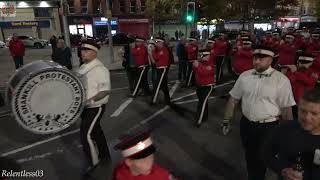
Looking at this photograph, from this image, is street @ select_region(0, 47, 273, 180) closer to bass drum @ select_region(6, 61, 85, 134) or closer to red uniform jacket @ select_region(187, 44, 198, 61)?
bass drum @ select_region(6, 61, 85, 134)

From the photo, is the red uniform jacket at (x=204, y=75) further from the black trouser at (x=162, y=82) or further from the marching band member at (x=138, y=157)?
→ the marching band member at (x=138, y=157)

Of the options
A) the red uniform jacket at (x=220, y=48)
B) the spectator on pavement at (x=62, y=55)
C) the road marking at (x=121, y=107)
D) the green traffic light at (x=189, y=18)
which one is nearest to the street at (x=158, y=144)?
the road marking at (x=121, y=107)

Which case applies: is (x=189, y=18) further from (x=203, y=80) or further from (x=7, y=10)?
(x=7, y=10)

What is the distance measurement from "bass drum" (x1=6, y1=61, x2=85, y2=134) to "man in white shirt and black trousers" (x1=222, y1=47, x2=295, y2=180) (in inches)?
83.7

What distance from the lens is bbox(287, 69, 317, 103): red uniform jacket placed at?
6.52m

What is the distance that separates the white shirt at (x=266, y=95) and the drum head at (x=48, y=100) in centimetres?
218

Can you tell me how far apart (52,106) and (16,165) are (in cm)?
192

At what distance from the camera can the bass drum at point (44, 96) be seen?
4.76 metres

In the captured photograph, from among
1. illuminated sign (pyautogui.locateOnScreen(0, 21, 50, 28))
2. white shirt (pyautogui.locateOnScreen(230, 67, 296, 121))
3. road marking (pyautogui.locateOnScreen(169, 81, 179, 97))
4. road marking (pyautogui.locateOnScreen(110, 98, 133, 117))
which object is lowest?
road marking (pyautogui.locateOnScreen(169, 81, 179, 97))

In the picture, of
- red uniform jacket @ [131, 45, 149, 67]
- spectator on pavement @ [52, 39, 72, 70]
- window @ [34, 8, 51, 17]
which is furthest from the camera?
window @ [34, 8, 51, 17]

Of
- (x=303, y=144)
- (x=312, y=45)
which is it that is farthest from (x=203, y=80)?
(x=312, y=45)

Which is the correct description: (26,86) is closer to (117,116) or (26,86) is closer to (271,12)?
(117,116)

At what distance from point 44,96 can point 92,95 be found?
2.42ft

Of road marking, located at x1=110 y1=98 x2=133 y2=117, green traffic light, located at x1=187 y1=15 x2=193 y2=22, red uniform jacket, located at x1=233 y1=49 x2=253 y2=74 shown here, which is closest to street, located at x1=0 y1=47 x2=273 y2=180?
road marking, located at x1=110 y1=98 x2=133 y2=117
